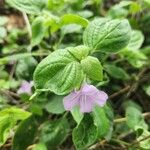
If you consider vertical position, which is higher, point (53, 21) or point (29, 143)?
point (53, 21)

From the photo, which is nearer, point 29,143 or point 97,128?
point 97,128

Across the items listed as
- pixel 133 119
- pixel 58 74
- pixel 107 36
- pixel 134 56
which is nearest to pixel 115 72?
pixel 134 56

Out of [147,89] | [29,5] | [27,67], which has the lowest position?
[147,89]

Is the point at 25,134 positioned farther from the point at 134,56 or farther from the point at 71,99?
the point at 134,56

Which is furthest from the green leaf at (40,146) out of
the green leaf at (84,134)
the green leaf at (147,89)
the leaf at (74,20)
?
the green leaf at (147,89)

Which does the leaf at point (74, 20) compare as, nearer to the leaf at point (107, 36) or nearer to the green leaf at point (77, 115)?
the leaf at point (107, 36)

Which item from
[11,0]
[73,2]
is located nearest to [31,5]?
[11,0]

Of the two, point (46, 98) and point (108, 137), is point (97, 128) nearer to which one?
point (108, 137)
